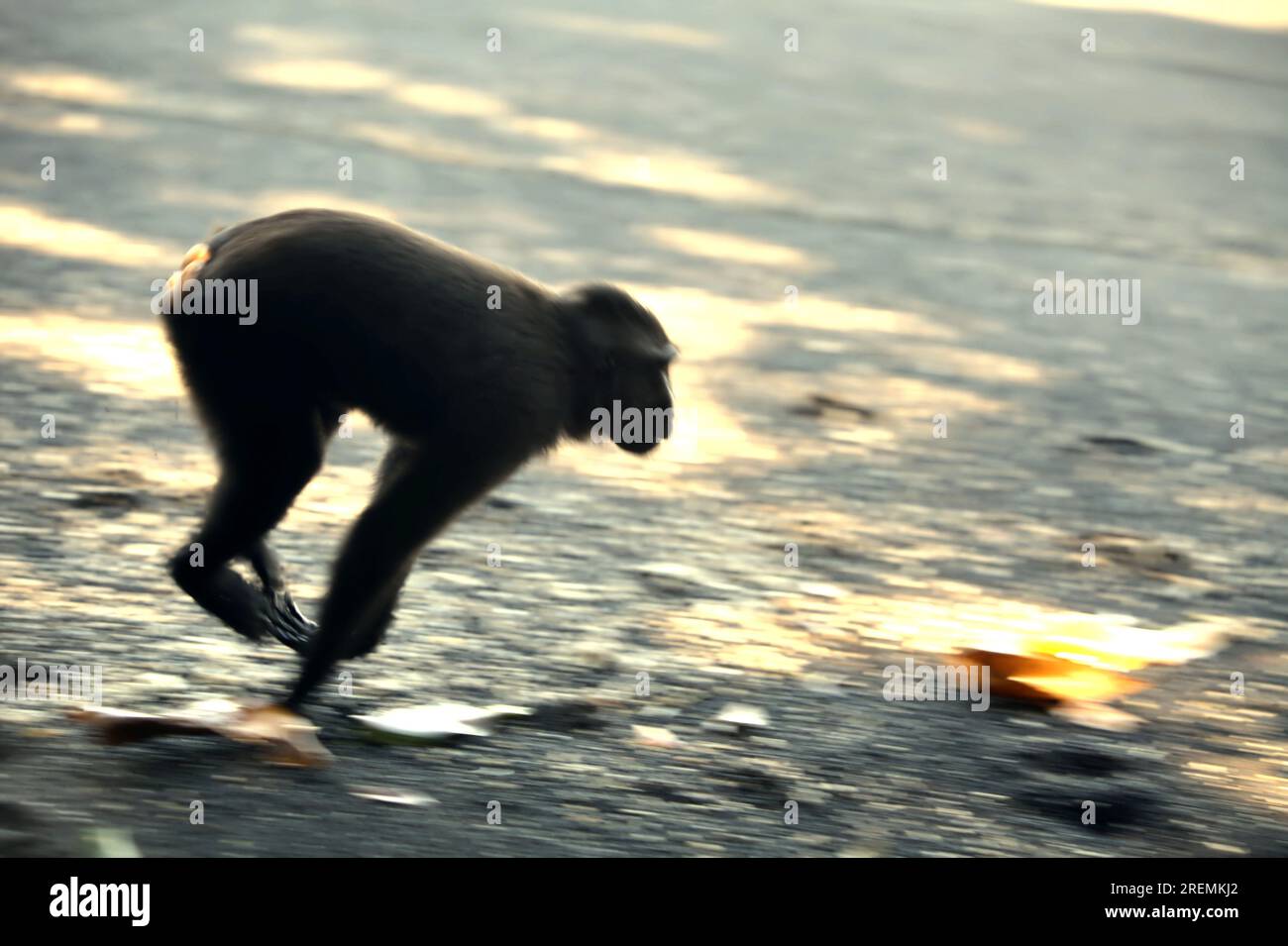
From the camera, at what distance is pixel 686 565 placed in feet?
16.7

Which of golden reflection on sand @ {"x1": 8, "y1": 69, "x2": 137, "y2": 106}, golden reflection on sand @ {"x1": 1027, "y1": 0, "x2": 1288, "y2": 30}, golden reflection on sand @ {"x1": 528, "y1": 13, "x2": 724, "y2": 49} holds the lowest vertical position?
golden reflection on sand @ {"x1": 8, "y1": 69, "x2": 137, "y2": 106}

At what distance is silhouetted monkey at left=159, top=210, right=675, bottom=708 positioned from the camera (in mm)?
3506

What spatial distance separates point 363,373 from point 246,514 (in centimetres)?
44

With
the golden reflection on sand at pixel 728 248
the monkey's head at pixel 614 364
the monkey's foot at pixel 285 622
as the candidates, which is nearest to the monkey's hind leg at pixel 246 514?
the monkey's foot at pixel 285 622

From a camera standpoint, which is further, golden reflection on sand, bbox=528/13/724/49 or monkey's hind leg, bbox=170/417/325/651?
golden reflection on sand, bbox=528/13/724/49

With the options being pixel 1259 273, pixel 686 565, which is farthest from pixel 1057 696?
pixel 1259 273

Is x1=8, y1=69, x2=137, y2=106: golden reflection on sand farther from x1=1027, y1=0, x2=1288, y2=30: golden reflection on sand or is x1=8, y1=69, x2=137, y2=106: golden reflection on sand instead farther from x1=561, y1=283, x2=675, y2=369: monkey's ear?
x1=1027, y1=0, x2=1288, y2=30: golden reflection on sand

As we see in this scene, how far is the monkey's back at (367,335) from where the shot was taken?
138 inches

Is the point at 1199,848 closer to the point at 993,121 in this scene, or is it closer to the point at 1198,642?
the point at 1198,642
